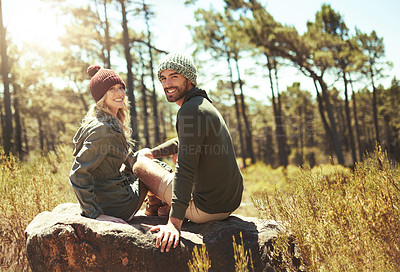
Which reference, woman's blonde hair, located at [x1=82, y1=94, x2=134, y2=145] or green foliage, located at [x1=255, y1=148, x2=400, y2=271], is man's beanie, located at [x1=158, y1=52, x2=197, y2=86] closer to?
woman's blonde hair, located at [x1=82, y1=94, x2=134, y2=145]

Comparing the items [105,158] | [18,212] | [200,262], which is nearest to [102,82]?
[105,158]

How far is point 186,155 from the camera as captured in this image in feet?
7.50

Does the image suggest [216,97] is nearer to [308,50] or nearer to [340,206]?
[308,50]

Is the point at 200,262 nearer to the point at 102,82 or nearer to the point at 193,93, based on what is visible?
the point at 193,93

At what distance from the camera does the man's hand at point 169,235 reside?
85.6 inches

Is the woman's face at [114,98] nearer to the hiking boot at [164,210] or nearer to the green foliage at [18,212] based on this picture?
the hiking boot at [164,210]

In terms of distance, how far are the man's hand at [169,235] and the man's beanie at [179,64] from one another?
3.97 ft

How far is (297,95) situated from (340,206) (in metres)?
34.2

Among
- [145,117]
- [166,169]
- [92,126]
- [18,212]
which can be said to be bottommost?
[18,212]

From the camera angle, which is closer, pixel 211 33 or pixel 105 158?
pixel 105 158

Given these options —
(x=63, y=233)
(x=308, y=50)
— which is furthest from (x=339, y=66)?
(x=63, y=233)

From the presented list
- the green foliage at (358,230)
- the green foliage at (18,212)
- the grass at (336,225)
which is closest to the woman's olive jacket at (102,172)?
the grass at (336,225)

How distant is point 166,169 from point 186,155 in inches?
30.5

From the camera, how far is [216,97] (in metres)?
32.1
